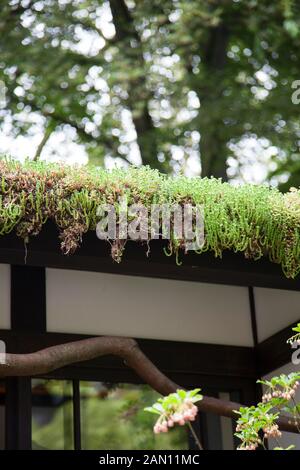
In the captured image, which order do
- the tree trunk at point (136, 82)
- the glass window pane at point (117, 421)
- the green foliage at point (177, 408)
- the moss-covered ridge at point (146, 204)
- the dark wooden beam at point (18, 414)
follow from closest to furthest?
1. the green foliage at point (177, 408)
2. the moss-covered ridge at point (146, 204)
3. the dark wooden beam at point (18, 414)
4. the glass window pane at point (117, 421)
5. the tree trunk at point (136, 82)

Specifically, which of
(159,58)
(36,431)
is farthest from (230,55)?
(36,431)

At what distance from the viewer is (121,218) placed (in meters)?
3.87

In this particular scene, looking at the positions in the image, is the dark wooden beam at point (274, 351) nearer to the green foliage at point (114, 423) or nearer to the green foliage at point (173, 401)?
the green foliage at point (173, 401)

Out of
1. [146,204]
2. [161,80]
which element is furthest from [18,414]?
[161,80]

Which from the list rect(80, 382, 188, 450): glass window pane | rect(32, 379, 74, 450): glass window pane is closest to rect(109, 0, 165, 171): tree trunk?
rect(80, 382, 188, 450): glass window pane

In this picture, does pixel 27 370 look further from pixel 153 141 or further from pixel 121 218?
pixel 153 141

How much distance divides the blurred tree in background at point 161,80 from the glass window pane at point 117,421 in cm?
313

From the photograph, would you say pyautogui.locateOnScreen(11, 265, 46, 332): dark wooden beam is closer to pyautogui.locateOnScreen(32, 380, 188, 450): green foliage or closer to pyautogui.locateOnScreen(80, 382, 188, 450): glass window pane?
pyautogui.locateOnScreen(32, 380, 188, 450): green foliage

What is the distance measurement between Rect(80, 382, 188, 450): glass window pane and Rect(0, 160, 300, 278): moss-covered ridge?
5520mm

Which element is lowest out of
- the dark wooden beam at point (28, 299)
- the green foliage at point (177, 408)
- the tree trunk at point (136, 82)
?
the green foliage at point (177, 408)

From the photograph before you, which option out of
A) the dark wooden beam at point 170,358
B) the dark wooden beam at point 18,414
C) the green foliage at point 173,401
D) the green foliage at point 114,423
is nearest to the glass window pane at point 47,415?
the green foliage at point 114,423

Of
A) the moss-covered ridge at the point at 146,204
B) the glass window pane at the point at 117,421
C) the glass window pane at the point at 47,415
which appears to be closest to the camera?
the moss-covered ridge at the point at 146,204

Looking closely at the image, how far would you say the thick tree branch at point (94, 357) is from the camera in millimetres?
3859

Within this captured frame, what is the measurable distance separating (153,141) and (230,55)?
2339 mm
